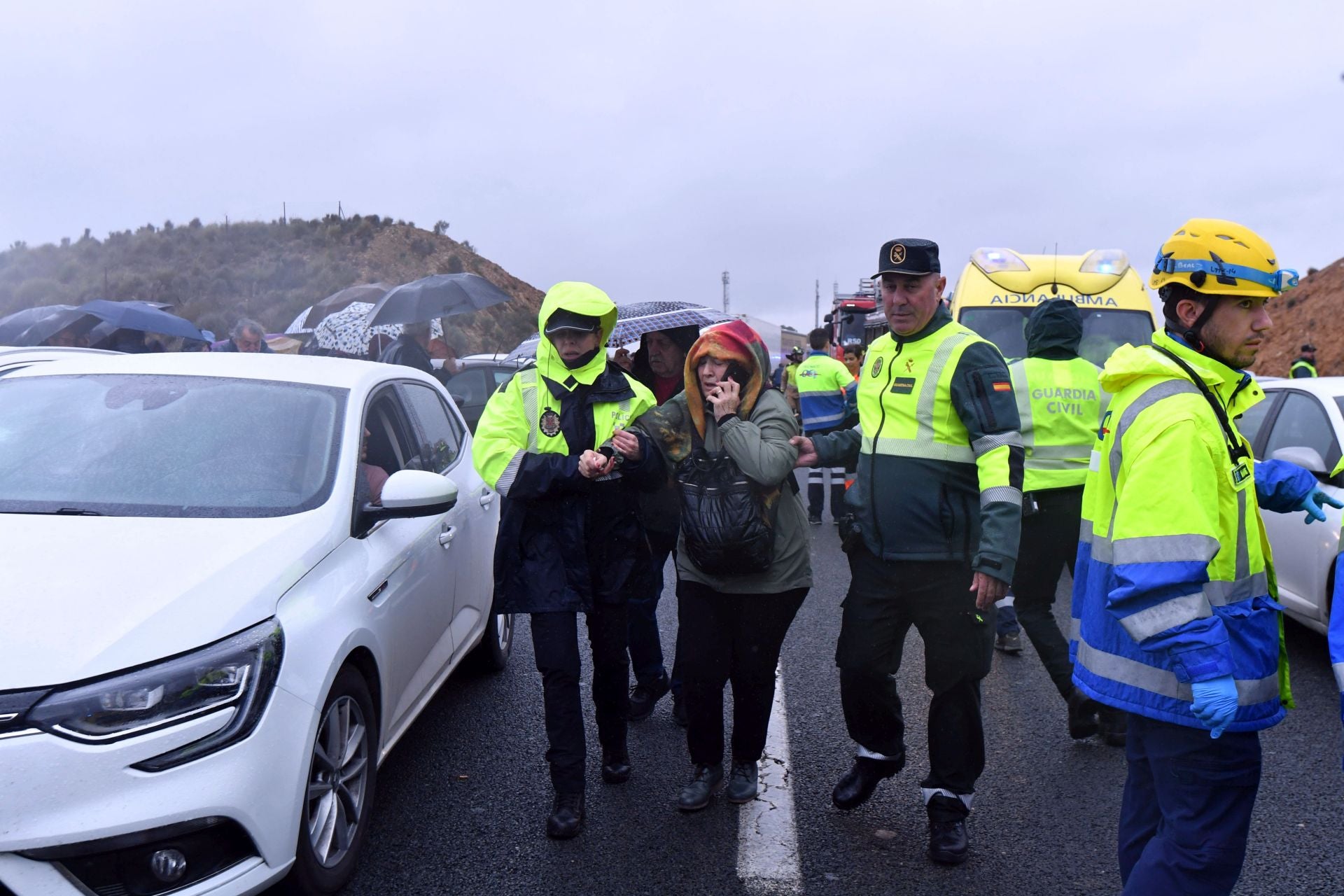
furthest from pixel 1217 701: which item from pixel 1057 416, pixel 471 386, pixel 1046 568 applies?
pixel 471 386

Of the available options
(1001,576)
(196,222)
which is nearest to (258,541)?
(1001,576)

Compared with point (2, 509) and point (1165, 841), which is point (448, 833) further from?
point (1165, 841)

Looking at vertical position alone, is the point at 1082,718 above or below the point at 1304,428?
below

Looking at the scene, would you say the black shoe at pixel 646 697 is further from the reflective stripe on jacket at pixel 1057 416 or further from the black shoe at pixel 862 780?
the reflective stripe on jacket at pixel 1057 416

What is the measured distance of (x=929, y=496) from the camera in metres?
3.54

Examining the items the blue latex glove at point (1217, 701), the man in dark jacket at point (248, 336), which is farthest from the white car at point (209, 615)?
the man in dark jacket at point (248, 336)

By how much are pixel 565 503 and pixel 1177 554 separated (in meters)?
2.19

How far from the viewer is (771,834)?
3729mm

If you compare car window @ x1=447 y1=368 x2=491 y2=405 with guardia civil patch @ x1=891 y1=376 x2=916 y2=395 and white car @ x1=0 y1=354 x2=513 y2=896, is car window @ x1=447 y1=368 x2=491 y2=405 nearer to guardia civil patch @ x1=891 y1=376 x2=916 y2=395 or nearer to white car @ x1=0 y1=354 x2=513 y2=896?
white car @ x1=0 y1=354 x2=513 y2=896

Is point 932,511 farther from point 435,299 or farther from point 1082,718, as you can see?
point 435,299

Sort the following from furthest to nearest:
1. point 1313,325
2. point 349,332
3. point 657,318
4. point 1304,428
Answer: point 1313,325, point 349,332, point 1304,428, point 657,318

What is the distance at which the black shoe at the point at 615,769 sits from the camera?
4191mm

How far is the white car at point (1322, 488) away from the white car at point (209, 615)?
14.0 feet

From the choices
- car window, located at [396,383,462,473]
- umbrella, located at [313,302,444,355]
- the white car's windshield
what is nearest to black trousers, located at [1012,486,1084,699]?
car window, located at [396,383,462,473]
